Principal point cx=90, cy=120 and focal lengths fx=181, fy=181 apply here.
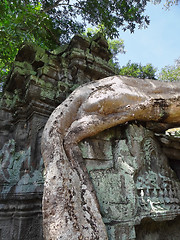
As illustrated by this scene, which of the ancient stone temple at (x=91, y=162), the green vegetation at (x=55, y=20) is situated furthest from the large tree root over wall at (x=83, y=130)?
the green vegetation at (x=55, y=20)

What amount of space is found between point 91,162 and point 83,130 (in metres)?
0.28

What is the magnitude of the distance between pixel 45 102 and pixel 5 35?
118 inches

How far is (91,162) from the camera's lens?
1558 millimetres

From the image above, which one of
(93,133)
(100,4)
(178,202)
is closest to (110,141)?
(93,133)

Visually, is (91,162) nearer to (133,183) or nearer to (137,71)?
(133,183)

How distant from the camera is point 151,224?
1571 mm

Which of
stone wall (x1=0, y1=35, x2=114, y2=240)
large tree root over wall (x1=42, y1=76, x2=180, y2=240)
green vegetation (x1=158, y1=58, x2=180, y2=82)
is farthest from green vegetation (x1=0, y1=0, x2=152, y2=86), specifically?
green vegetation (x1=158, y1=58, x2=180, y2=82)

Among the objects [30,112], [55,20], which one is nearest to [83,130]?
[30,112]

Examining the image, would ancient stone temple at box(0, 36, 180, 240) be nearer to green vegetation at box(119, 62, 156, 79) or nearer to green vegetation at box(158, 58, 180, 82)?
green vegetation at box(119, 62, 156, 79)

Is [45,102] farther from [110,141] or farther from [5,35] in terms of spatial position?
[5,35]

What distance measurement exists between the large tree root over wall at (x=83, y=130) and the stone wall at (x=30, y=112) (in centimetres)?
69

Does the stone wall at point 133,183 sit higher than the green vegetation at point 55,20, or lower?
lower

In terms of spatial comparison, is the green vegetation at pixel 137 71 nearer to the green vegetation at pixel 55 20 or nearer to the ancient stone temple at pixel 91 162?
the green vegetation at pixel 55 20

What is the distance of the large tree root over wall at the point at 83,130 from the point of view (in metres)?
1.16
